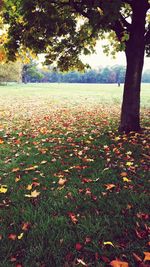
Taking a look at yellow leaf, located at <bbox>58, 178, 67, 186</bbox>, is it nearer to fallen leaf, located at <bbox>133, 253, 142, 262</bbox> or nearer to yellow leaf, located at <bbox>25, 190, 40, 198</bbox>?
yellow leaf, located at <bbox>25, 190, 40, 198</bbox>

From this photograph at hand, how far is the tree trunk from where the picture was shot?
781 centimetres

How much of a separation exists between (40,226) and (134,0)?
7.04 meters

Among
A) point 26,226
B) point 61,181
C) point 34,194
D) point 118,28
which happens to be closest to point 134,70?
point 118,28

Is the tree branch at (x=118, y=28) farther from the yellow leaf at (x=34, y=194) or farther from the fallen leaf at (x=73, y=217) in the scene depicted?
the fallen leaf at (x=73, y=217)

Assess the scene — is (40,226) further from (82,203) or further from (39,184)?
(39,184)

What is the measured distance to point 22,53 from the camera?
902cm

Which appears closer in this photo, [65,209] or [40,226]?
[40,226]

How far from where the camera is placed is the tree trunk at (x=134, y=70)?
7.81 meters

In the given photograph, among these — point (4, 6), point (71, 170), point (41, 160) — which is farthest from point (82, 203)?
point (4, 6)

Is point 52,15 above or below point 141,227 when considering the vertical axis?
above

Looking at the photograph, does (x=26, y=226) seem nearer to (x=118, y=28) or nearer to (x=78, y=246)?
(x=78, y=246)

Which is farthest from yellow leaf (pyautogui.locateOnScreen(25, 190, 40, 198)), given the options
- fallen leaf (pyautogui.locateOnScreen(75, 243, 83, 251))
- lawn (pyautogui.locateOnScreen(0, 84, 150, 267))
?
fallen leaf (pyautogui.locateOnScreen(75, 243, 83, 251))

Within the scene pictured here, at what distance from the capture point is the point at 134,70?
8.12 metres

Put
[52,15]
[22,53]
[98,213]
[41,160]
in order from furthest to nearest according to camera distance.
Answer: [22,53] < [52,15] < [41,160] < [98,213]
